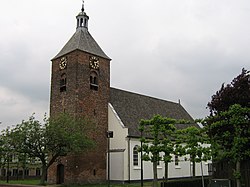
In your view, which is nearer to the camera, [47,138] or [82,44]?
[47,138]

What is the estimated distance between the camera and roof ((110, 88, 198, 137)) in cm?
3907

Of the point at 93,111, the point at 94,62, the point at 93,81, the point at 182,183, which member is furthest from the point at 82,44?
→ the point at 182,183

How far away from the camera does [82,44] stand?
125 feet

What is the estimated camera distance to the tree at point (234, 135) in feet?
62.0

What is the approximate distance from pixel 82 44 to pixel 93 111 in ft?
26.9

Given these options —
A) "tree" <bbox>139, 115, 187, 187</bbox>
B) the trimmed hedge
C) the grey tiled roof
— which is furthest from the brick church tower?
the trimmed hedge

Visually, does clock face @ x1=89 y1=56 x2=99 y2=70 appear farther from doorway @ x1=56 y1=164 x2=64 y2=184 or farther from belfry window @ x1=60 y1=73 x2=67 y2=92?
doorway @ x1=56 y1=164 x2=64 y2=184

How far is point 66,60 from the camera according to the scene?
123ft

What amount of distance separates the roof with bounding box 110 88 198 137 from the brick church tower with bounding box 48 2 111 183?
241 cm

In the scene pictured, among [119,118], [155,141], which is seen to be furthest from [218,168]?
[119,118]

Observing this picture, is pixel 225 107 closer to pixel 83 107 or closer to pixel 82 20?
pixel 83 107

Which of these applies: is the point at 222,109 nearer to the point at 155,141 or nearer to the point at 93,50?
the point at 155,141

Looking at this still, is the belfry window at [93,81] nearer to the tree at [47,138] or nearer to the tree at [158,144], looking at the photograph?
the tree at [47,138]

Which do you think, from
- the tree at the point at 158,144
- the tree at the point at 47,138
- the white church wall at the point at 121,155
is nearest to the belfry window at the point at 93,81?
the white church wall at the point at 121,155
